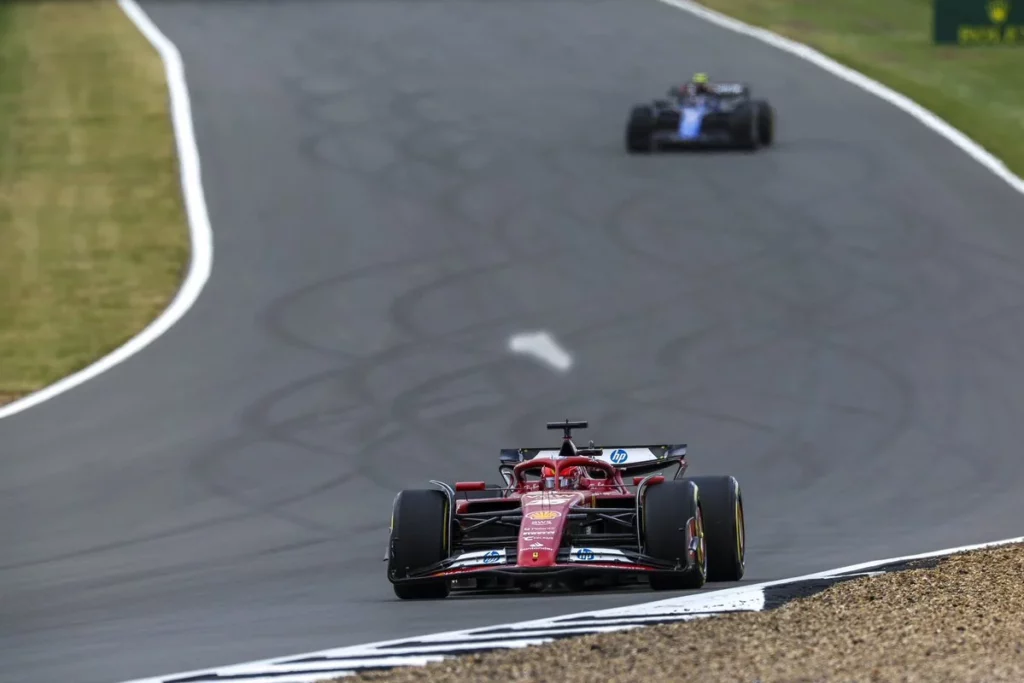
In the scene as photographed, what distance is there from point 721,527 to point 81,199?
61.3 ft

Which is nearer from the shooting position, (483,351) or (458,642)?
(458,642)

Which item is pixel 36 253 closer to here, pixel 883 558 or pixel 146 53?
pixel 146 53

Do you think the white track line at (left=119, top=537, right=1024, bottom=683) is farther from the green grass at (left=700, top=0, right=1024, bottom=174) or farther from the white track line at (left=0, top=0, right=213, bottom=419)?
the green grass at (left=700, top=0, right=1024, bottom=174)

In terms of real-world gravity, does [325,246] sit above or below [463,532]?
below

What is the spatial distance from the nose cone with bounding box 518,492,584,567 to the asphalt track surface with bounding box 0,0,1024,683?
308 millimetres

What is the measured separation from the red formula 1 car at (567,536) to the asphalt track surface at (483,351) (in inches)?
9.7

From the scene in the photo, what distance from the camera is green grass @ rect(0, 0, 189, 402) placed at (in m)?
22.4

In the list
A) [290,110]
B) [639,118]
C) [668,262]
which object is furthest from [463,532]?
[290,110]

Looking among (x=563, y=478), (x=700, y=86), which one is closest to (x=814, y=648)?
(x=563, y=478)

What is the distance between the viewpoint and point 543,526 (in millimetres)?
11523

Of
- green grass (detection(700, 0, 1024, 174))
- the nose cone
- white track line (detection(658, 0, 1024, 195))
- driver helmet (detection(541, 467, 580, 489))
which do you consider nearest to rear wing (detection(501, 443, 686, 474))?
driver helmet (detection(541, 467, 580, 489))

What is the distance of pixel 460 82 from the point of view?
35.6 metres

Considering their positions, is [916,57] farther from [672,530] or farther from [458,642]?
[458,642]

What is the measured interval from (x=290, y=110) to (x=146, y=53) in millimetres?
5986
